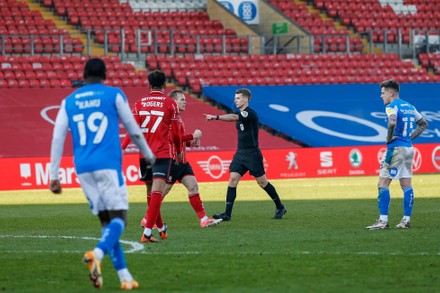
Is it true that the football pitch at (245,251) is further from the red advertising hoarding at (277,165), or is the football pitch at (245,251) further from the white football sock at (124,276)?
the red advertising hoarding at (277,165)

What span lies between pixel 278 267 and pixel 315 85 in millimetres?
32863

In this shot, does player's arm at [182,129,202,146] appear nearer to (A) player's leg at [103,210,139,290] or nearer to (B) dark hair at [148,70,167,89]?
(B) dark hair at [148,70,167,89]

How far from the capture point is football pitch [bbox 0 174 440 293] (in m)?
10.1

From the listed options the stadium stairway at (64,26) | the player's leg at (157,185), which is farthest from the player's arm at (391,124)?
the stadium stairway at (64,26)

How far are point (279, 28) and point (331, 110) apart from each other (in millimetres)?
6939

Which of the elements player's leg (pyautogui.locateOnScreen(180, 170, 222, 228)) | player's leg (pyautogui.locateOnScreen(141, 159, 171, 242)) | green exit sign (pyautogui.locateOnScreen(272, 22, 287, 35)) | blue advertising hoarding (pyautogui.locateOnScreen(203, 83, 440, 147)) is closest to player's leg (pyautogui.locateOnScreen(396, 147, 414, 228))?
player's leg (pyautogui.locateOnScreen(180, 170, 222, 228))

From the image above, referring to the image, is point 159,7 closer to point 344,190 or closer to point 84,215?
point 344,190

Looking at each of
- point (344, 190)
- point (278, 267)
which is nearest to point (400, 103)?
point (278, 267)

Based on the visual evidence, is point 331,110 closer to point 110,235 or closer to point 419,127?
point 419,127

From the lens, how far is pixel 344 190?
2727 centimetres

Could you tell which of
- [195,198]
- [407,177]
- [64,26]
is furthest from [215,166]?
[407,177]

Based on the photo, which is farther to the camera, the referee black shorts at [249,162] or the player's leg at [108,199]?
the referee black shorts at [249,162]

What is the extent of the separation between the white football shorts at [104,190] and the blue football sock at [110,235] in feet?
0.46

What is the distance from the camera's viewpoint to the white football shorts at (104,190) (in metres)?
9.70
